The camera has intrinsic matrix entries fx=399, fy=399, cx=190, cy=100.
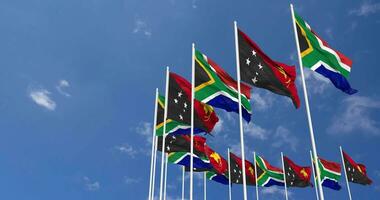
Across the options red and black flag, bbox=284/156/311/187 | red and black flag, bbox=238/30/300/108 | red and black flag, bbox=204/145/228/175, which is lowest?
red and black flag, bbox=238/30/300/108

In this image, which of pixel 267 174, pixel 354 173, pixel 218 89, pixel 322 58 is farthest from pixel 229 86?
pixel 354 173

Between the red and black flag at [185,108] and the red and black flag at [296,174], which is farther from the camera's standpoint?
the red and black flag at [296,174]

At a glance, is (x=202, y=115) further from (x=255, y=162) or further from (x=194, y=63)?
(x=255, y=162)

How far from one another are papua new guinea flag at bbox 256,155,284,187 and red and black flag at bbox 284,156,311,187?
1058 millimetres

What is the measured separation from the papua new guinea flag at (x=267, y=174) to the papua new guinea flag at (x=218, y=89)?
20.5m

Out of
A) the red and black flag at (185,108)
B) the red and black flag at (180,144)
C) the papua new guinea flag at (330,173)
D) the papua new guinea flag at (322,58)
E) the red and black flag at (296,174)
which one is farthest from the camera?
the red and black flag at (296,174)

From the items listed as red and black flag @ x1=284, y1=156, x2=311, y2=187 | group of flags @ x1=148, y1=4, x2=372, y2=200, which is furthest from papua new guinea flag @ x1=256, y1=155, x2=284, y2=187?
group of flags @ x1=148, y1=4, x2=372, y2=200

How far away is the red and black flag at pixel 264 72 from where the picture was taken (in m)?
17.3

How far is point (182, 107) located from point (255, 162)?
58.1ft

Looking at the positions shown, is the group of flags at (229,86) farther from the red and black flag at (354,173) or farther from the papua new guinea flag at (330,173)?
the red and black flag at (354,173)

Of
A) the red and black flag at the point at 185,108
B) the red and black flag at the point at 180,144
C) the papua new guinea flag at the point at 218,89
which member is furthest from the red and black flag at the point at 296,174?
the papua new guinea flag at the point at 218,89

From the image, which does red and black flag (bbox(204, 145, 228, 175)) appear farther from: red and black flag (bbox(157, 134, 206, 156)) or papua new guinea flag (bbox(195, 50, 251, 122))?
papua new guinea flag (bbox(195, 50, 251, 122))

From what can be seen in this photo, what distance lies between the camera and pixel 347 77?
17.2m

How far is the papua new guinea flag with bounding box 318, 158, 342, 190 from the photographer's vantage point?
3922cm
